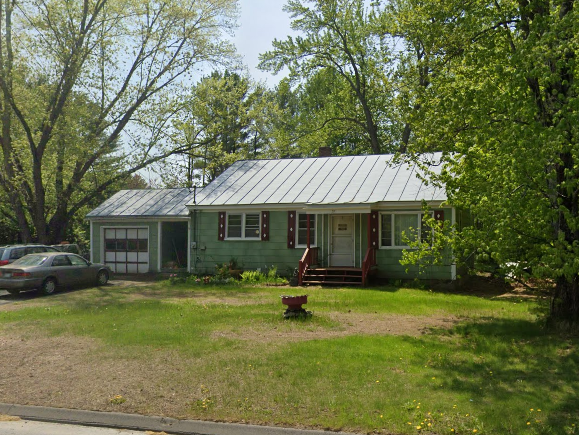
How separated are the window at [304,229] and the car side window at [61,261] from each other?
8.46m

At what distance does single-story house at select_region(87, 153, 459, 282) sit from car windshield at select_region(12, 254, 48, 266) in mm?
6198

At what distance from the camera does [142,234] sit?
2625 cm

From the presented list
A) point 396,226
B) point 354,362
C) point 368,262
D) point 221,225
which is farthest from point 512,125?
point 221,225

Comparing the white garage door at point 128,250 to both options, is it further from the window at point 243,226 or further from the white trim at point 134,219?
the window at point 243,226

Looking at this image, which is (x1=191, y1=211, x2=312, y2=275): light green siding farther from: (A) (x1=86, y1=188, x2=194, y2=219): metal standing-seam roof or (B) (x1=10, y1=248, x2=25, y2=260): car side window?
(B) (x1=10, y1=248, x2=25, y2=260): car side window

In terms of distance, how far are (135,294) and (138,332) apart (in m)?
7.23

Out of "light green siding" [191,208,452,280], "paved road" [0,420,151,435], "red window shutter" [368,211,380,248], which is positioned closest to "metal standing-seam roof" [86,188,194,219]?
"light green siding" [191,208,452,280]

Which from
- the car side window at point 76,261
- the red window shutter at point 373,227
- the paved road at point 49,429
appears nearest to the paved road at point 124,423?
the paved road at point 49,429

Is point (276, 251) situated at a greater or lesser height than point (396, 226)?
lesser

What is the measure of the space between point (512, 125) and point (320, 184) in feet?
44.1

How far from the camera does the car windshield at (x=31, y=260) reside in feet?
60.0

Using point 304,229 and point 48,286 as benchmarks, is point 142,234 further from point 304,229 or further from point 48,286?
point 304,229

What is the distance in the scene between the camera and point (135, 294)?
18.1 meters

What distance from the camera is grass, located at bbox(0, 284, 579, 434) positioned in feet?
21.1
